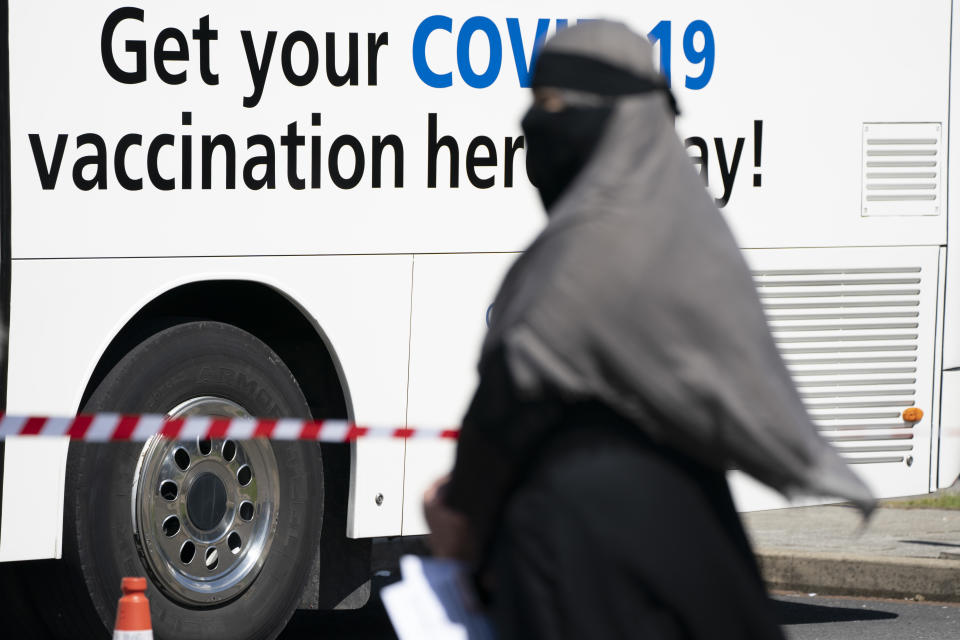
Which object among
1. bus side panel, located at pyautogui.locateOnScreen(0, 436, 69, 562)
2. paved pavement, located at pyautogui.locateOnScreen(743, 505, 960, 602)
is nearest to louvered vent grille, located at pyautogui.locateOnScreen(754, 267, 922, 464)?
paved pavement, located at pyautogui.locateOnScreen(743, 505, 960, 602)

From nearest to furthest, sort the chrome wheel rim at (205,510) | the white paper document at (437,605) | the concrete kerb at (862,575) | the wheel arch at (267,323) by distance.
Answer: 1. the white paper document at (437,605)
2. the chrome wheel rim at (205,510)
3. the wheel arch at (267,323)
4. the concrete kerb at (862,575)

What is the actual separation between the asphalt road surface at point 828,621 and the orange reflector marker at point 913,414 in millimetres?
907

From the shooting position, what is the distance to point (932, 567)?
8.42 metres

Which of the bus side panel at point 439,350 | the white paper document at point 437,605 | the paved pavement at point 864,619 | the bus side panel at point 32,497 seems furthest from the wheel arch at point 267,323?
the white paper document at point 437,605

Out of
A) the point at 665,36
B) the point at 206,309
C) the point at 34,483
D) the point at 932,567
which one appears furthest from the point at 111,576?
the point at 932,567

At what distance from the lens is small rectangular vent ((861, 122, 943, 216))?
781 centimetres

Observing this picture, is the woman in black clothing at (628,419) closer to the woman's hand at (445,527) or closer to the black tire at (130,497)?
the woman's hand at (445,527)

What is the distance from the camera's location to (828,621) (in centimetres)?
787

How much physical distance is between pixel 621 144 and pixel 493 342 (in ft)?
1.00

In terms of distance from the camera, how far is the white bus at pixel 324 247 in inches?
242

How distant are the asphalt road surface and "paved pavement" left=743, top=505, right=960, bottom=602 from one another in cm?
8

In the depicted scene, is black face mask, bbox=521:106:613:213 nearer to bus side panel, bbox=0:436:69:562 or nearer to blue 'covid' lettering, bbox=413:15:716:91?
bus side panel, bbox=0:436:69:562

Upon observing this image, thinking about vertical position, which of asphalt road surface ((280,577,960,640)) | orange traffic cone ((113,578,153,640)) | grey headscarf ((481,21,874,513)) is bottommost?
asphalt road surface ((280,577,960,640))

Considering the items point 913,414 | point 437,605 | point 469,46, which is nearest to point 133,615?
point 469,46
